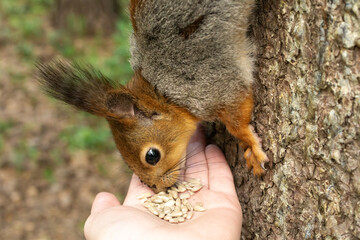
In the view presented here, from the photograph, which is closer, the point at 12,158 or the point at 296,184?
the point at 296,184

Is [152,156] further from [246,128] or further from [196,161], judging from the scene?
[246,128]

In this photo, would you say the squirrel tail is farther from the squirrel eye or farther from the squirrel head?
the squirrel eye

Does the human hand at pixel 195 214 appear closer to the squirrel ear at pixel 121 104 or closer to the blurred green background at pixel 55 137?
the squirrel ear at pixel 121 104

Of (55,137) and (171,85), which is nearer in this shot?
(171,85)

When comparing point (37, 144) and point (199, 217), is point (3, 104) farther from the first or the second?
point (199, 217)

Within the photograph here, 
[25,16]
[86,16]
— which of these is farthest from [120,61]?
[25,16]

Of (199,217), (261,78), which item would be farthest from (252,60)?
(199,217)
